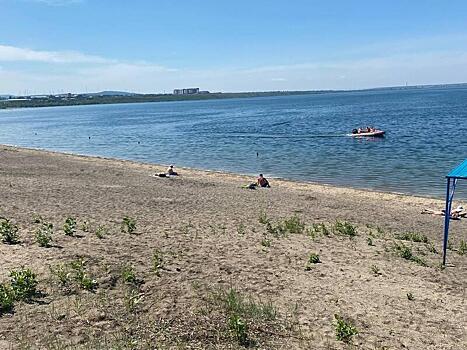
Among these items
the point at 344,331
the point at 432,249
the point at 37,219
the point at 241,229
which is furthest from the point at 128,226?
the point at 432,249

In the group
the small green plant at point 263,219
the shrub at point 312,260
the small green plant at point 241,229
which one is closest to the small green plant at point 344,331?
the shrub at point 312,260

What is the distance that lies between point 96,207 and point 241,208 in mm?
5246

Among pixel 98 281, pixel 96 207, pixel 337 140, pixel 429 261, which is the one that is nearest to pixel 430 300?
pixel 429 261

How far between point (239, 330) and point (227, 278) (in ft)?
8.81

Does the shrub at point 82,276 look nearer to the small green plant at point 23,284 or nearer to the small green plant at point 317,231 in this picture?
the small green plant at point 23,284

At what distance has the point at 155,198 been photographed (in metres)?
20.2

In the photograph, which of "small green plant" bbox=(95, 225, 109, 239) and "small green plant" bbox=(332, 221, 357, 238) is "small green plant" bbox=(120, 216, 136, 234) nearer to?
"small green plant" bbox=(95, 225, 109, 239)

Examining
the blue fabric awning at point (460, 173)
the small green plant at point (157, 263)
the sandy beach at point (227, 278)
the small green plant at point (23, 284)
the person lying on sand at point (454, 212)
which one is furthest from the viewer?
the person lying on sand at point (454, 212)

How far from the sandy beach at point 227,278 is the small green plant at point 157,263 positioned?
48 mm

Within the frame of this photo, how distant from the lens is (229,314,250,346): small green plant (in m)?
7.32

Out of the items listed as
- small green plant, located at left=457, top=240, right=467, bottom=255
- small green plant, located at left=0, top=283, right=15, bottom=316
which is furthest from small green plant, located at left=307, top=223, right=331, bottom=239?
small green plant, located at left=0, top=283, right=15, bottom=316

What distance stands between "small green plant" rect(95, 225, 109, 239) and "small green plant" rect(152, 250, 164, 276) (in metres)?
2.06

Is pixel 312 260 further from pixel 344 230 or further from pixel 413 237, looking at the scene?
pixel 413 237

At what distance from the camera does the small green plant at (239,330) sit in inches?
288
